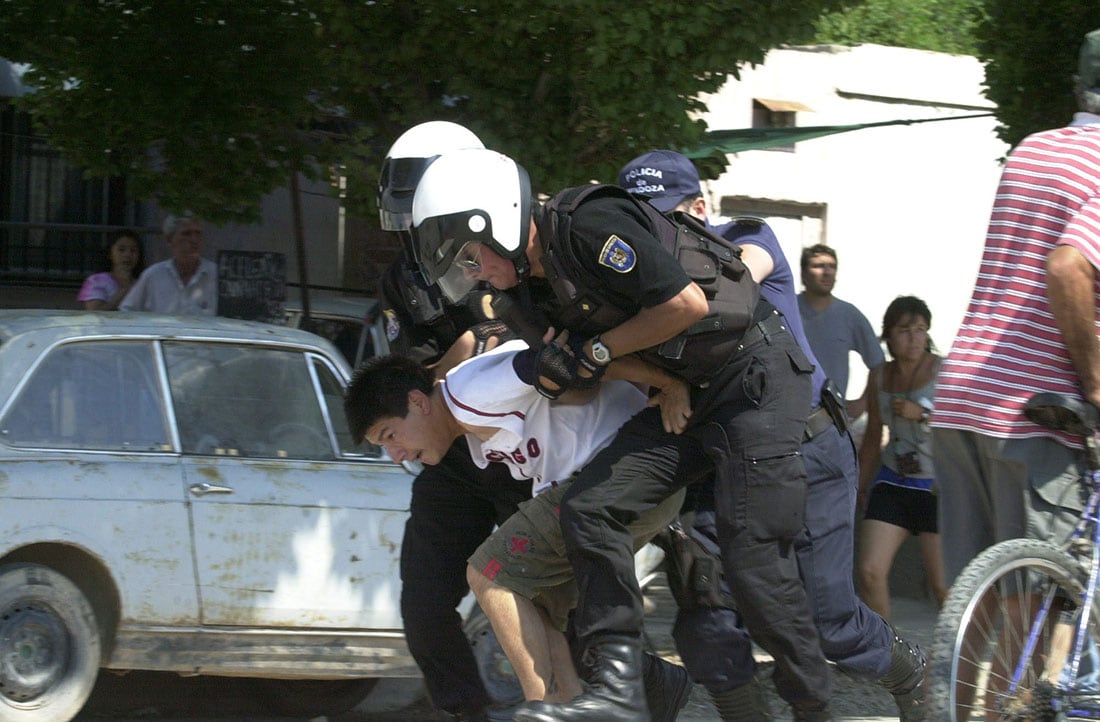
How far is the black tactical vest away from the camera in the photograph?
382 centimetres

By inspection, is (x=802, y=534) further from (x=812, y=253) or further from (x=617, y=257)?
(x=812, y=253)

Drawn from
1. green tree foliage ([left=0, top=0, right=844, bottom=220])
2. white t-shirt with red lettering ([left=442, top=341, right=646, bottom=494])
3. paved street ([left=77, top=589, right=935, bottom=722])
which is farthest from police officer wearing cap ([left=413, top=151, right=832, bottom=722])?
green tree foliage ([left=0, top=0, right=844, bottom=220])

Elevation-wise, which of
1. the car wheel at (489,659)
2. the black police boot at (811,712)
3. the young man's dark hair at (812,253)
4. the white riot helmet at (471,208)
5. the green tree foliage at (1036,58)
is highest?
the green tree foliage at (1036,58)

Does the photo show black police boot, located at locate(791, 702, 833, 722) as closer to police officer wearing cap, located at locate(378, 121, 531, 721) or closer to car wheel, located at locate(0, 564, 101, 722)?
police officer wearing cap, located at locate(378, 121, 531, 721)

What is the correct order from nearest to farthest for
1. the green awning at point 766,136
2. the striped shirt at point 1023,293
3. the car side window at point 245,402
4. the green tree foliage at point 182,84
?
1. the striped shirt at point 1023,293
2. the car side window at point 245,402
3. the green tree foliage at point 182,84
4. the green awning at point 766,136

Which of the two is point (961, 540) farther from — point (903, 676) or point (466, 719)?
point (466, 719)

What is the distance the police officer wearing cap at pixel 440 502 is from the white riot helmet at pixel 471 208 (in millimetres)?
625

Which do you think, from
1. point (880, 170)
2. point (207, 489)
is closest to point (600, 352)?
point (207, 489)

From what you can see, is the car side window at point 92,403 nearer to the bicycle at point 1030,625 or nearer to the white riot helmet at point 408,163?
the white riot helmet at point 408,163

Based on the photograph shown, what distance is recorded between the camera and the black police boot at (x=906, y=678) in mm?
4824

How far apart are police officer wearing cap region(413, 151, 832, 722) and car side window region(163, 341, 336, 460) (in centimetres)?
239

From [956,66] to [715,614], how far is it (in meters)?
8.75

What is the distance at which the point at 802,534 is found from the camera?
14.6 ft

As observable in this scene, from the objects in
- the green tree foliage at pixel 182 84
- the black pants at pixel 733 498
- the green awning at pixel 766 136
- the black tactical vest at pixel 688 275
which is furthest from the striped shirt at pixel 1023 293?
the green awning at pixel 766 136
